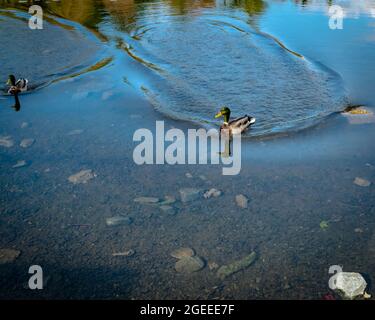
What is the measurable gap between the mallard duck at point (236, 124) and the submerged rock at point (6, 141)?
540 cm

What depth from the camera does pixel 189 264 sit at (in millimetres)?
6488

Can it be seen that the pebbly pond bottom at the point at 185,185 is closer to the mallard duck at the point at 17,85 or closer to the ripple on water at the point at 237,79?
the ripple on water at the point at 237,79

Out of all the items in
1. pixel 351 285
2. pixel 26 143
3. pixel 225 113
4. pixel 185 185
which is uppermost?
pixel 225 113

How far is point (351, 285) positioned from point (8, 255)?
17.9 feet

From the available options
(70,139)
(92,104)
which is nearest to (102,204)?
(70,139)

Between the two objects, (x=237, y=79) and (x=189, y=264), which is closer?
(x=189, y=264)

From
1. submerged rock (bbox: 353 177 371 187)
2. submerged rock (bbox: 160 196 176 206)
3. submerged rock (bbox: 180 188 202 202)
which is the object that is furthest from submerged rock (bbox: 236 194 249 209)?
submerged rock (bbox: 353 177 371 187)

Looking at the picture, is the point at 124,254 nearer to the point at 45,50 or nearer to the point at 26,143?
the point at 26,143

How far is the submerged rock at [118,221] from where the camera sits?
7.37 m

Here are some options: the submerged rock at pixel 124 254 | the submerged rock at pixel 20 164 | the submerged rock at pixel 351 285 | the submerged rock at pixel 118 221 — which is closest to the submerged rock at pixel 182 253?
the submerged rock at pixel 124 254

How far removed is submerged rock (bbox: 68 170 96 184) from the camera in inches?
338

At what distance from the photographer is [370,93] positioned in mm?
13148

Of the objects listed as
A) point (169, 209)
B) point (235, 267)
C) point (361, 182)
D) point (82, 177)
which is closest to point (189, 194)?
point (169, 209)

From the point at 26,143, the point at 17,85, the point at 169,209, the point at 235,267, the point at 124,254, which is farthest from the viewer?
the point at 17,85
